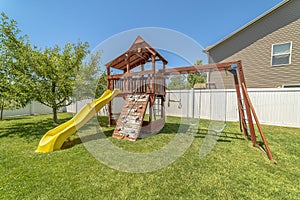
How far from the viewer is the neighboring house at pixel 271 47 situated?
23.2 ft

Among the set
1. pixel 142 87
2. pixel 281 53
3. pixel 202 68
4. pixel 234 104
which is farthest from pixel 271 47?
pixel 142 87

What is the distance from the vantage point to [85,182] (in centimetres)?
235

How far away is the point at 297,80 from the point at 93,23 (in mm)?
11505

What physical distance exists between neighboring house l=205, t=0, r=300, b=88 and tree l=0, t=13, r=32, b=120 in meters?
10.4

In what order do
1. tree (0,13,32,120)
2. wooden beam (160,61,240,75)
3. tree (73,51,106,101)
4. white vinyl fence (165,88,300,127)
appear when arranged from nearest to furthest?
1. wooden beam (160,61,240,75)
2. tree (0,13,32,120)
3. white vinyl fence (165,88,300,127)
4. tree (73,51,106,101)

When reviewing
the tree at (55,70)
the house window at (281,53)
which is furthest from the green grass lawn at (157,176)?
the house window at (281,53)

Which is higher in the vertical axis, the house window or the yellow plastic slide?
the house window

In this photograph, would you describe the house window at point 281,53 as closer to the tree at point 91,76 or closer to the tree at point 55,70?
the tree at point 55,70

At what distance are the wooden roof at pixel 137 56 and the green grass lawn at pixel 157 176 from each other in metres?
3.95

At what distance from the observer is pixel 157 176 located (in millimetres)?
2562

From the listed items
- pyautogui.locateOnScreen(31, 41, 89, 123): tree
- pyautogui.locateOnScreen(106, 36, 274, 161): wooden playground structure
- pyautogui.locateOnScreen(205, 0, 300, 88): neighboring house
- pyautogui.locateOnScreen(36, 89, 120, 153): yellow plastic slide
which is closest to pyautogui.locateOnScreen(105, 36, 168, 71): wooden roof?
pyautogui.locateOnScreen(106, 36, 274, 161): wooden playground structure

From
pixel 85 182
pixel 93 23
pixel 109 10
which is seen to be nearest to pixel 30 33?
pixel 93 23

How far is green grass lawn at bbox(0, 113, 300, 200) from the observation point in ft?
6.83

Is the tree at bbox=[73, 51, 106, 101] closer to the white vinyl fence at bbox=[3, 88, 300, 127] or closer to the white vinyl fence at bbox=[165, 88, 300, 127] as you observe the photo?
the white vinyl fence at bbox=[3, 88, 300, 127]
